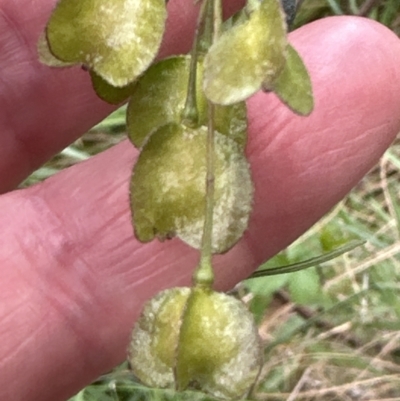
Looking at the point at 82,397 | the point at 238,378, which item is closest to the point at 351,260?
the point at 82,397

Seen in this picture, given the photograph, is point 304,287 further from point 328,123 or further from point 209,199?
point 209,199

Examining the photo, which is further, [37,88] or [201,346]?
[37,88]

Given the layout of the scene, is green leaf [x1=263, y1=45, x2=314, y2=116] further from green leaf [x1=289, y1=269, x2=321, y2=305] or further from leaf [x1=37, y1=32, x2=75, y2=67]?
green leaf [x1=289, y1=269, x2=321, y2=305]

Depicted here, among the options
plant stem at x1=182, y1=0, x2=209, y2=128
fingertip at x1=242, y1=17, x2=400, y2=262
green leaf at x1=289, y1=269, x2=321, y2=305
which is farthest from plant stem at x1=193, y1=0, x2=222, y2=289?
green leaf at x1=289, y1=269, x2=321, y2=305

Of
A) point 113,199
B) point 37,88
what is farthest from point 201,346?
point 37,88

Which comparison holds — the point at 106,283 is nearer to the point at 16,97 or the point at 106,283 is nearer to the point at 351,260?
the point at 16,97

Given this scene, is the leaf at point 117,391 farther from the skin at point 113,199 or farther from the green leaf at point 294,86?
the green leaf at point 294,86
